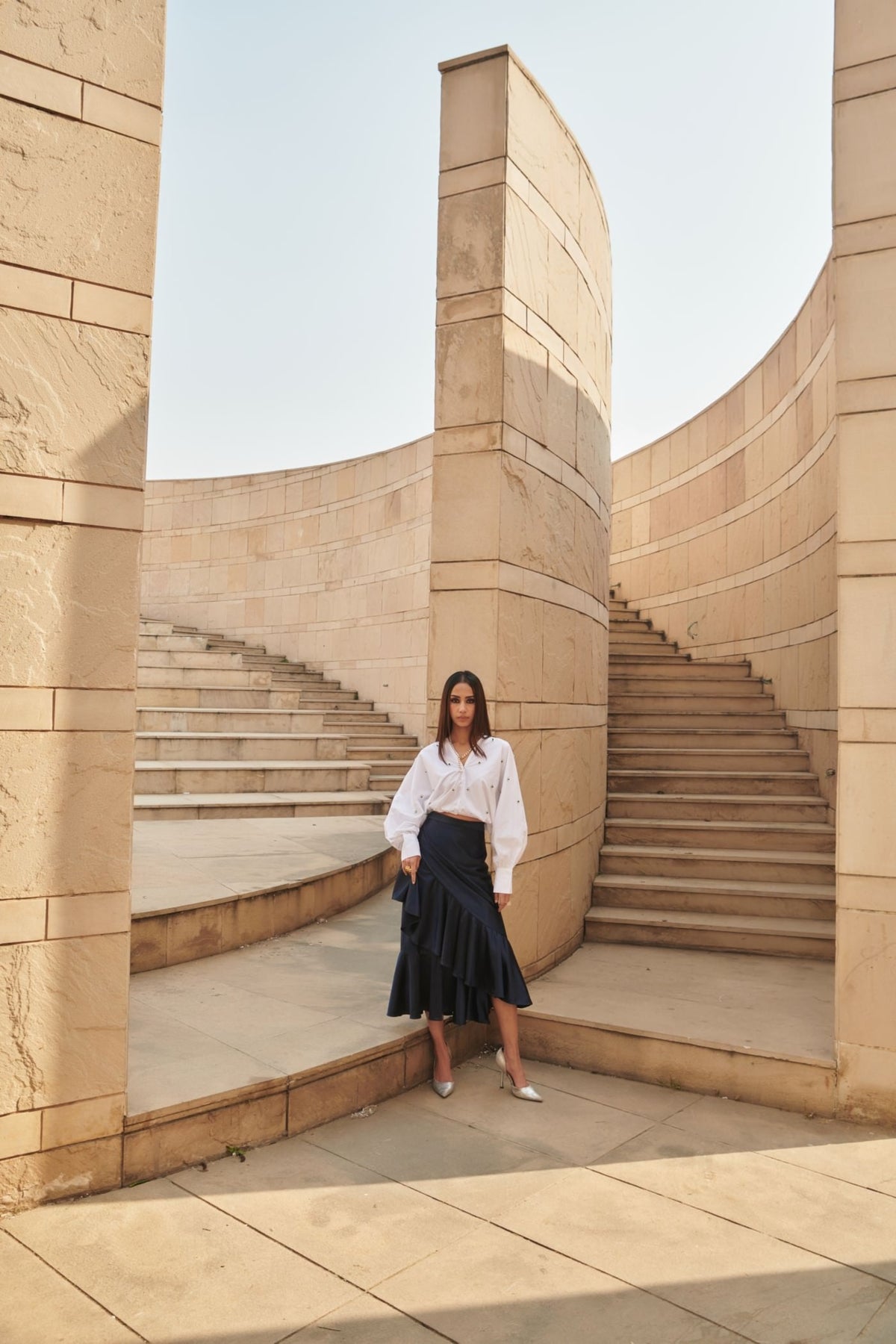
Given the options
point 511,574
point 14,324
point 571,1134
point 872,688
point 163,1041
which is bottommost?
point 571,1134

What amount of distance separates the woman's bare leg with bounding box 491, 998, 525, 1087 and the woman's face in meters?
1.21

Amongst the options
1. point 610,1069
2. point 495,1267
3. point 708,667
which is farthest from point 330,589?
point 495,1267

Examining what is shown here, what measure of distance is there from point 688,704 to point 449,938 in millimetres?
5547

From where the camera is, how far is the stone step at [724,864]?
21.1 feet

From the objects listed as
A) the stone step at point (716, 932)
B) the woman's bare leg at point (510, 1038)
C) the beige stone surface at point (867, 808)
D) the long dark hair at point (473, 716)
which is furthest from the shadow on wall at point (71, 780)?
the stone step at point (716, 932)

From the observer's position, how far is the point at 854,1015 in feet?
12.9

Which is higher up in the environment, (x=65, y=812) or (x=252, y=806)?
(x=65, y=812)

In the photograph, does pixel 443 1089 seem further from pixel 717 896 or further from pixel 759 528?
pixel 759 528

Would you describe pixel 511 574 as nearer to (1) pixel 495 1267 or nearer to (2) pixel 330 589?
(1) pixel 495 1267

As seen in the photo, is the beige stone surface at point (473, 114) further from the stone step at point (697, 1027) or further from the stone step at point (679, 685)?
the stone step at point (679, 685)

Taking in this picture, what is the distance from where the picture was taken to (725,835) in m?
A: 6.91

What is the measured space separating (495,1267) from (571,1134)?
1012mm

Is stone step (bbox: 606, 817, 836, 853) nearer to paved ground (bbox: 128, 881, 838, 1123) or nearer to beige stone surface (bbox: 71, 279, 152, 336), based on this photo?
paved ground (bbox: 128, 881, 838, 1123)

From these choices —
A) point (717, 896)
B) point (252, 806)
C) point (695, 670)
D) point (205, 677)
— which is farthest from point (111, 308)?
point (205, 677)
